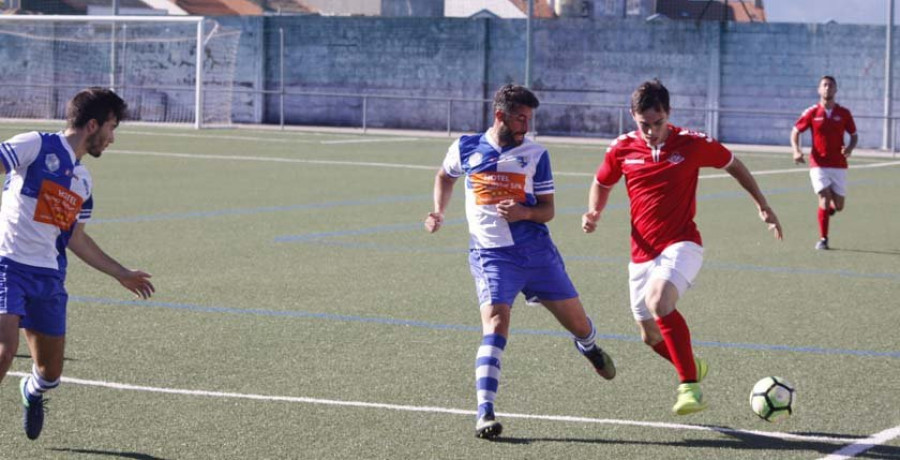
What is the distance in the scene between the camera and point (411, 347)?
30.2ft

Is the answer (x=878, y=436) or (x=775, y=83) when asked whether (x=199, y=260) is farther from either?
(x=775, y=83)

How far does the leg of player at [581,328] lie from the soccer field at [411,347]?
181mm

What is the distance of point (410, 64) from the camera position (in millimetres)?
44188

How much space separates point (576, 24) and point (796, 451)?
36.4m

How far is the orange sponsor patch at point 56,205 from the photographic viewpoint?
20.6 feet

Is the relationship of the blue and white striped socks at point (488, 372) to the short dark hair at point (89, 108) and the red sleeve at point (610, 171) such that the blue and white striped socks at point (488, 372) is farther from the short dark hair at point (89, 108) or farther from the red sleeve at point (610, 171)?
the short dark hair at point (89, 108)

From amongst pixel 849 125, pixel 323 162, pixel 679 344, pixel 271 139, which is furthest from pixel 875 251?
pixel 271 139

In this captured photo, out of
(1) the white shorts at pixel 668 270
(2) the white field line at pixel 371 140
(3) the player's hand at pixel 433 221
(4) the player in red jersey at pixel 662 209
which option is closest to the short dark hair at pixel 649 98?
(4) the player in red jersey at pixel 662 209

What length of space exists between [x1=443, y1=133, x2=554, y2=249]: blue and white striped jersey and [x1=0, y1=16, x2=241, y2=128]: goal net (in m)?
37.2

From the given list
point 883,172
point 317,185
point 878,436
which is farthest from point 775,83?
point 878,436

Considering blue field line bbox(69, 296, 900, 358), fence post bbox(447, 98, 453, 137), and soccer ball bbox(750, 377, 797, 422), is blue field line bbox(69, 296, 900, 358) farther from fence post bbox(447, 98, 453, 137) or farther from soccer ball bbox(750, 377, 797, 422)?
fence post bbox(447, 98, 453, 137)

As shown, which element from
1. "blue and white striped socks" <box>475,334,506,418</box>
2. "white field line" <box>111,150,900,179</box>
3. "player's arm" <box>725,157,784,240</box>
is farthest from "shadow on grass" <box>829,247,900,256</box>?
"white field line" <box>111,150,900,179</box>

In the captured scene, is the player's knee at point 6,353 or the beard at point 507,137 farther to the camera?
the beard at point 507,137

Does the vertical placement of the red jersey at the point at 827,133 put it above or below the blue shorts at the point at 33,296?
above
